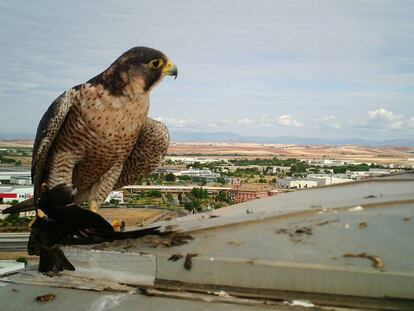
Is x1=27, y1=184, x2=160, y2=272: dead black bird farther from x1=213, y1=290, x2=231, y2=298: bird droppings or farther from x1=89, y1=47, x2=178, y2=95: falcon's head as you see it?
x1=89, y1=47, x2=178, y2=95: falcon's head

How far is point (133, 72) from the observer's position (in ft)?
11.6

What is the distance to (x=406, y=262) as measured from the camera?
1.36 metres

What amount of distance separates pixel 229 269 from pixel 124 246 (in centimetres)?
49

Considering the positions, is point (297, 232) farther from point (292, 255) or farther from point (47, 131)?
point (47, 131)

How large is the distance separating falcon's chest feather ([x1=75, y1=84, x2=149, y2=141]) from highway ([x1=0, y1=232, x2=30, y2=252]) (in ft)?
56.4

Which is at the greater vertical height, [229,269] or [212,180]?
[229,269]

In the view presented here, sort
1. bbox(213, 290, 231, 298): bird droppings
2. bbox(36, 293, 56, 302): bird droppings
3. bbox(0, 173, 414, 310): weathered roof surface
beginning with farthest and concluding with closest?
bbox(36, 293, 56, 302): bird droppings → bbox(213, 290, 231, 298): bird droppings → bbox(0, 173, 414, 310): weathered roof surface

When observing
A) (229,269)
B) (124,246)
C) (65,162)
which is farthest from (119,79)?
(229,269)

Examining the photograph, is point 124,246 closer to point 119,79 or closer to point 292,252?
point 292,252

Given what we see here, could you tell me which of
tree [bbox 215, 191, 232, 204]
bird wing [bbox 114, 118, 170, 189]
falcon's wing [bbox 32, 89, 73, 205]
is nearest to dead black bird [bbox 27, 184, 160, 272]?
falcon's wing [bbox 32, 89, 73, 205]

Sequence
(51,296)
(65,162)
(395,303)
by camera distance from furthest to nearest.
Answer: (65,162), (51,296), (395,303)

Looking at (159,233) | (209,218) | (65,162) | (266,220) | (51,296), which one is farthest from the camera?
(65,162)

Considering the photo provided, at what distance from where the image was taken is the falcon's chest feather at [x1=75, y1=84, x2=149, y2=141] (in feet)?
11.7

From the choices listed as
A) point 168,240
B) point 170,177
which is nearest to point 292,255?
point 168,240
